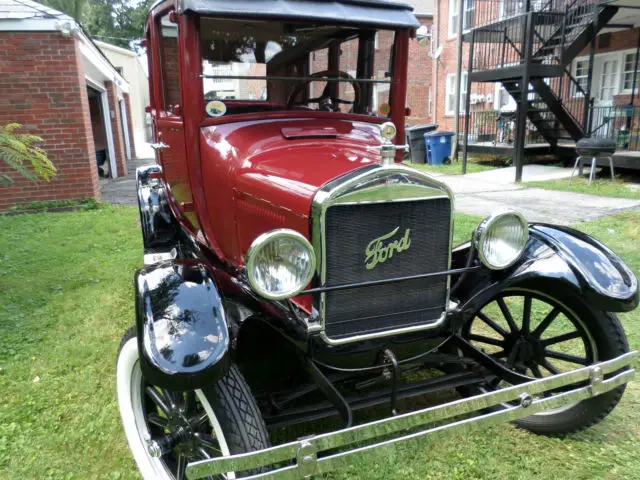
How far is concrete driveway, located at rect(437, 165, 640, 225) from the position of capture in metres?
7.08

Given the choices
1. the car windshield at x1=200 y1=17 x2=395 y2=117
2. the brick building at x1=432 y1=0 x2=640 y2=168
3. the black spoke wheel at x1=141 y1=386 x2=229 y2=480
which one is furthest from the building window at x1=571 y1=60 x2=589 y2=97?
the black spoke wheel at x1=141 y1=386 x2=229 y2=480

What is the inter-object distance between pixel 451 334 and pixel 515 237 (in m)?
0.53

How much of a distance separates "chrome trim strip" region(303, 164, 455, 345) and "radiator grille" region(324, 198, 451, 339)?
0.08ft

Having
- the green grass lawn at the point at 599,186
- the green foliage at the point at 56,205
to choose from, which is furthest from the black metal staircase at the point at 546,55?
the green foliage at the point at 56,205

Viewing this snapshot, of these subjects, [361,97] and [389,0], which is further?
[361,97]

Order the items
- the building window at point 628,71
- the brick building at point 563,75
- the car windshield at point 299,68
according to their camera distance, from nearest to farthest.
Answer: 1. the car windshield at point 299,68
2. the brick building at point 563,75
3. the building window at point 628,71

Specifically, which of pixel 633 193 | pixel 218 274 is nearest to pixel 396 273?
pixel 218 274

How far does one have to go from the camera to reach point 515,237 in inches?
89.6

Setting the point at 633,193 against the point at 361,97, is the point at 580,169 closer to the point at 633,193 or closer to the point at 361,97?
the point at 633,193

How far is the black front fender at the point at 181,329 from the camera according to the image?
1.72 metres

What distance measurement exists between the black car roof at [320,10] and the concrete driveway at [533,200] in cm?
275

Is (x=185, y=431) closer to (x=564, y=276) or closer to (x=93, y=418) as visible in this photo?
(x=93, y=418)

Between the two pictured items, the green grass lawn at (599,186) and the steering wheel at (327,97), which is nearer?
the steering wheel at (327,97)

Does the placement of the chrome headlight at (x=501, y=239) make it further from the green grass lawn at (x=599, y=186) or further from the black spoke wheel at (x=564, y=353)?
the green grass lawn at (x=599, y=186)
